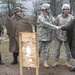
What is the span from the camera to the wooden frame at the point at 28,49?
690 cm

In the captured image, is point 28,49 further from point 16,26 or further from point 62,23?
point 16,26

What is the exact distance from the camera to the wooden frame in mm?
6898

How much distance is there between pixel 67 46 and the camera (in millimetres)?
8188

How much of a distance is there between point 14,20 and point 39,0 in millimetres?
13600

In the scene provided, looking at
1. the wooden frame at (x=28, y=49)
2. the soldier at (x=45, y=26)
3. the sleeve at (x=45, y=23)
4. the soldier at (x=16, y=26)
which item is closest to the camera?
the wooden frame at (x=28, y=49)

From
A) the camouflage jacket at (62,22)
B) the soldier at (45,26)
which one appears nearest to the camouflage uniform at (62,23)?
the camouflage jacket at (62,22)

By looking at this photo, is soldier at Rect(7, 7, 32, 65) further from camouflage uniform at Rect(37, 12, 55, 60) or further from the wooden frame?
the wooden frame

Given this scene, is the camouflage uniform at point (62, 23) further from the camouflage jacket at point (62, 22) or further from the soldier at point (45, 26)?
the soldier at point (45, 26)

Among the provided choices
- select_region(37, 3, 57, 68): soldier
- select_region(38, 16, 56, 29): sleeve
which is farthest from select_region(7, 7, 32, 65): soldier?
select_region(38, 16, 56, 29): sleeve

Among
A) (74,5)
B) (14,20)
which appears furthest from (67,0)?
(14,20)

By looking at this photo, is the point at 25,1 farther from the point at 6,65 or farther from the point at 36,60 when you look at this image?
the point at 36,60

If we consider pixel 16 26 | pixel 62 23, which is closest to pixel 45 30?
pixel 62 23

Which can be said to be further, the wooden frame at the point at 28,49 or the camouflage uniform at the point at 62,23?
the camouflage uniform at the point at 62,23

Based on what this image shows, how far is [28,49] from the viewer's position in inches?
274
